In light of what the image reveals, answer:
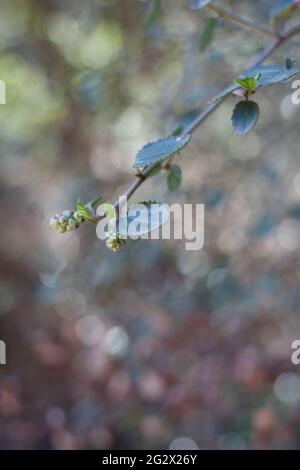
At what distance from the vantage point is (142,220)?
1.73ft

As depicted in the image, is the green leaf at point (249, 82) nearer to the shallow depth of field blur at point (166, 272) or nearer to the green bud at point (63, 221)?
the green bud at point (63, 221)

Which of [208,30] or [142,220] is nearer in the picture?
[142,220]

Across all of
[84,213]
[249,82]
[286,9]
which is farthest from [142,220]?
[286,9]

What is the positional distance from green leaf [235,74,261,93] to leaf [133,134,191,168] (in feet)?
0.21

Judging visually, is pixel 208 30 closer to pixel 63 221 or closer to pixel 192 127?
pixel 192 127

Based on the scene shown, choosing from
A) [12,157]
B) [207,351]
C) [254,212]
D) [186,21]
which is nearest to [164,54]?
[186,21]

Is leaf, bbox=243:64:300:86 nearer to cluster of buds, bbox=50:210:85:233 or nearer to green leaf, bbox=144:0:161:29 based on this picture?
cluster of buds, bbox=50:210:85:233

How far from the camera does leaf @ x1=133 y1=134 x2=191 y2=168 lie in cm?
55

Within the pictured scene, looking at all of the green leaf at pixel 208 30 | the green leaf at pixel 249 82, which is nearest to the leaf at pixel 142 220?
the green leaf at pixel 249 82

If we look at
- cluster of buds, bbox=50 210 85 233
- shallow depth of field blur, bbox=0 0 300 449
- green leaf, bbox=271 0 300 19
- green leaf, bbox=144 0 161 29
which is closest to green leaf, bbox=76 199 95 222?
cluster of buds, bbox=50 210 85 233

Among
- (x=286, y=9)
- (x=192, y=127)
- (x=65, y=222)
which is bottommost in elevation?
(x=65, y=222)

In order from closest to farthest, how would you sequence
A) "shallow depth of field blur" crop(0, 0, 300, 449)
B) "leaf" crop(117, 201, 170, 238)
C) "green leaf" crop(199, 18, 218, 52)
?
"leaf" crop(117, 201, 170, 238) < "green leaf" crop(199, 18, 218, 52) < "shallow depth of field blur" crop(0, 0, 300, 449)

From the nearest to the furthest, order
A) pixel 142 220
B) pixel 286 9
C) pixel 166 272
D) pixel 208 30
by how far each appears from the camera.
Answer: pixel 142 220
pixel 286 9
pixel 208 30
pixel 166 272

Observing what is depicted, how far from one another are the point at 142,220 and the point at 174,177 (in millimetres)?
241
